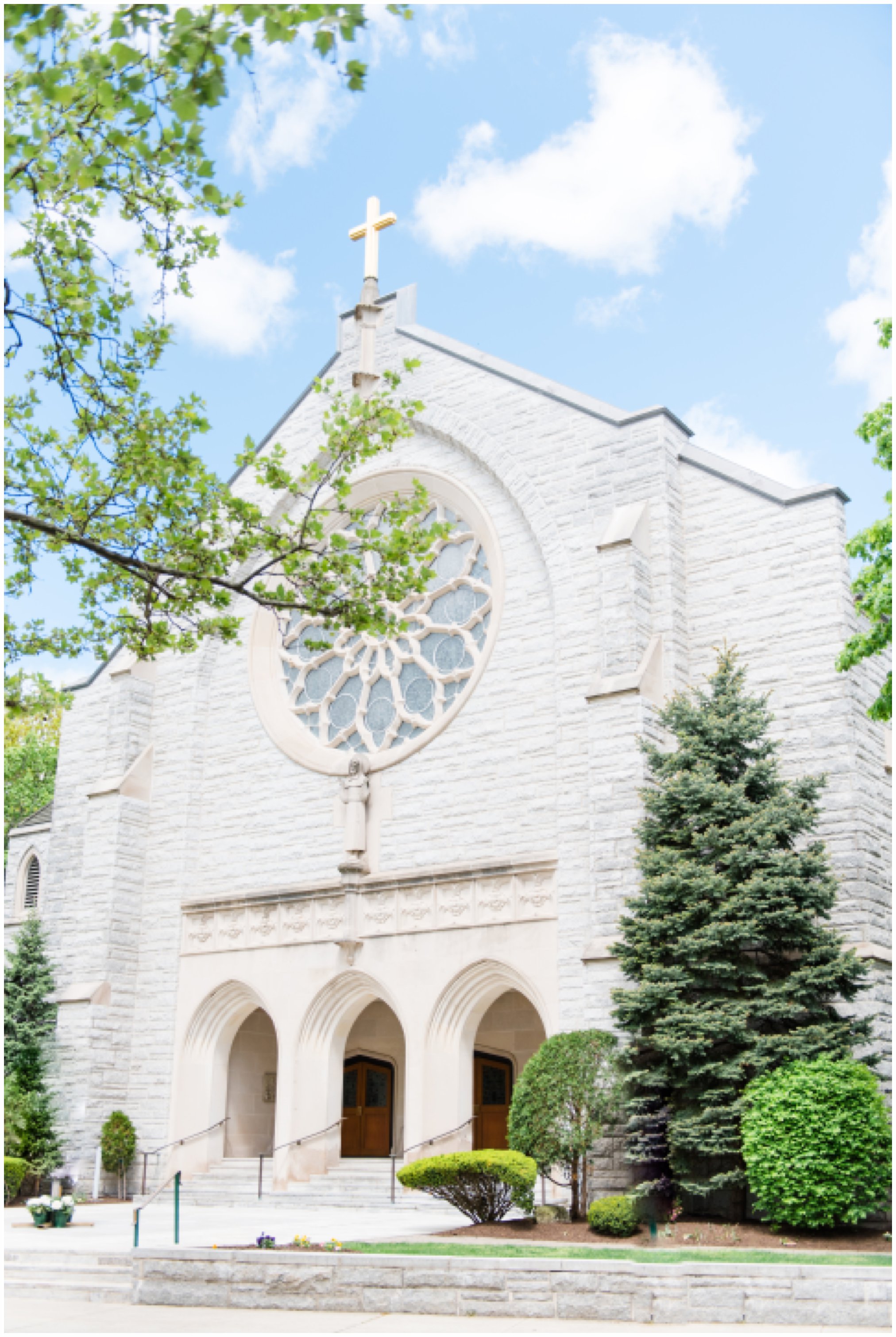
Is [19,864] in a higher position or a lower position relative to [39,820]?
lower

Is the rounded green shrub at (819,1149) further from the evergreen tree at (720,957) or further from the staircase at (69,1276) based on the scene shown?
the staircase at (69,1276)

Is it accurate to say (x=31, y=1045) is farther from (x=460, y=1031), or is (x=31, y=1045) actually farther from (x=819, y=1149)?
(x=819, y=1149)

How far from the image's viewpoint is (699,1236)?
11625mm

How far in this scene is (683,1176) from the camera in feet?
40.9

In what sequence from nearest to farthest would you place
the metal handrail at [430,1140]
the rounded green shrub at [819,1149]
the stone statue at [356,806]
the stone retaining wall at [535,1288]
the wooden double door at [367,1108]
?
the stone retaining wall at [535,1288], the rounded green shrub at [819,1149], the metal handrail at [430,1140], the stone statue at [356,806], the wooden double door at [367,1108]

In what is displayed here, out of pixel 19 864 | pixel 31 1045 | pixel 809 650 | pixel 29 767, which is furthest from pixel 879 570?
pixel 29 767

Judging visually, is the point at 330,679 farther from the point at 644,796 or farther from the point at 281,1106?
the point at 644,796

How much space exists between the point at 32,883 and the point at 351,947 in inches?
403

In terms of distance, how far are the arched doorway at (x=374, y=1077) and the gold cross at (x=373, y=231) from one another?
12463mm

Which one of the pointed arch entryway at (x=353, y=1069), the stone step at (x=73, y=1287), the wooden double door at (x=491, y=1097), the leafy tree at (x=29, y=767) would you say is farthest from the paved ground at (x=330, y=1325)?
the leafy tree at (x=29, y=767)

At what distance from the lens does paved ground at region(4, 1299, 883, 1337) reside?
25.8 ft

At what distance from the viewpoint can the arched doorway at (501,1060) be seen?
19547 millimetres

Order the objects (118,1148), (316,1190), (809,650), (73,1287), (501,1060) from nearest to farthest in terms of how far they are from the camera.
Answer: (73,1287) < (809,650) < (316,1190) < (118,1148) < (501,1060)

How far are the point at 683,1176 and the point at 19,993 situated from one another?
1245 centimetres
